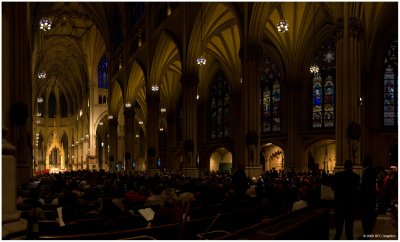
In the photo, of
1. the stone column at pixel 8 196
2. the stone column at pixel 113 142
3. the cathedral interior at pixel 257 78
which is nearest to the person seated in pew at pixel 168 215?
the stone column at pixel 8 196

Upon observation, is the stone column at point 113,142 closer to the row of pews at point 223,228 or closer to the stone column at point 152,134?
the stone column at point 152,134

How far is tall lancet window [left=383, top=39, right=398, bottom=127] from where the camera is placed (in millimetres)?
25922

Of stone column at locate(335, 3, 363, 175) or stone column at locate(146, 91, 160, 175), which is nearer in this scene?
stone column at locate(335, 3, 363, 175)

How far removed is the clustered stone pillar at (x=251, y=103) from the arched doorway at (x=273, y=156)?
14290 mm

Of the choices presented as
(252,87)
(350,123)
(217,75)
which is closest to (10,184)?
(350,123)

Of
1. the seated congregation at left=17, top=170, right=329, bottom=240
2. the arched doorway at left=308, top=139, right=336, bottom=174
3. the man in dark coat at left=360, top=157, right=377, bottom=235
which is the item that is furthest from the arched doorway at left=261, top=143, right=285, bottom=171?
the man in dark coat at left=360, top=157, right=377, bottom=235

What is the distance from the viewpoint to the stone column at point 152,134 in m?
31.4

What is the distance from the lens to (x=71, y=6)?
48.9 meters

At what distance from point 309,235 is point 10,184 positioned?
3.68 metres

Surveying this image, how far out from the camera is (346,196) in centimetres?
747

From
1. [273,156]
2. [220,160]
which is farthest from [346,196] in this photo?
[220,160]

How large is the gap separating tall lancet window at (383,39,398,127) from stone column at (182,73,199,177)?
11.2 metres

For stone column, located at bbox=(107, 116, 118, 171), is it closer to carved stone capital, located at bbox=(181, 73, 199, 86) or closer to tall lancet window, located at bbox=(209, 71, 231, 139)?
tall lancet window, located at bbox=(209, 71, 231, 139)

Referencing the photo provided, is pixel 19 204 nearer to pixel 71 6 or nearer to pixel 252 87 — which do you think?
pixel 252 87
